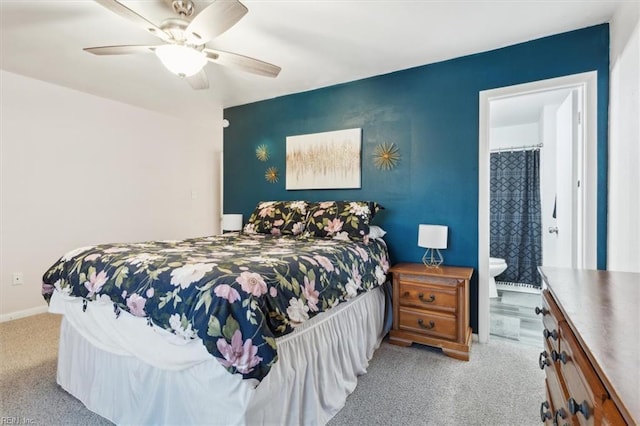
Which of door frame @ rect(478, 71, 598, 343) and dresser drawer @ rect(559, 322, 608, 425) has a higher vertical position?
door frame @ rect(478, 71, 598, 343)

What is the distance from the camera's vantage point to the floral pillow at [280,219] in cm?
309

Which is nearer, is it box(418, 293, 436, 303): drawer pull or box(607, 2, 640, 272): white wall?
box(607, 2, 640, 272): white wall

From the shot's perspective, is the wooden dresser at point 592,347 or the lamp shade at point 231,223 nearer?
the wooden dresser at point 592,347

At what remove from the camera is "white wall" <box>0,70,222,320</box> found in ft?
10.5

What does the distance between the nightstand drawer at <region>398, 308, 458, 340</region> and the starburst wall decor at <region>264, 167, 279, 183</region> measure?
209 cm

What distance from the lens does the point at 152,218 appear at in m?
4.36

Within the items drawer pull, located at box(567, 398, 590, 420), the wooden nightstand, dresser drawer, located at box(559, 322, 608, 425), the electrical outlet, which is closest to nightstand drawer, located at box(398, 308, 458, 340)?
the wooden nightstand

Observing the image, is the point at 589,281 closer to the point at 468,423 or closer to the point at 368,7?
the point at 468,423

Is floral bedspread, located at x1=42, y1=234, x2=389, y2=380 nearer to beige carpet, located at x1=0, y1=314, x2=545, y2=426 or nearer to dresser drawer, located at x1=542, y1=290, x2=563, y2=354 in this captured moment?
beige carpet, located at x1=0, y1=314, x2=545, y2=426

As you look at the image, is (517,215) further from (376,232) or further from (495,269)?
(376,232)

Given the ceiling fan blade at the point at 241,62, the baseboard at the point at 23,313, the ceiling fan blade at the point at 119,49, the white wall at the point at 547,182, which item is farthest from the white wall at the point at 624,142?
the baseboard at the point at 23,313

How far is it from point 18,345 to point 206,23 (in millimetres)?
2902

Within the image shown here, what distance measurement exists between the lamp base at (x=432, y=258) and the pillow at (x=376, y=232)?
1.39ft

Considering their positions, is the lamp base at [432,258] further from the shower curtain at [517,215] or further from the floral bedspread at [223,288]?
the shower curtain at [517,215]
